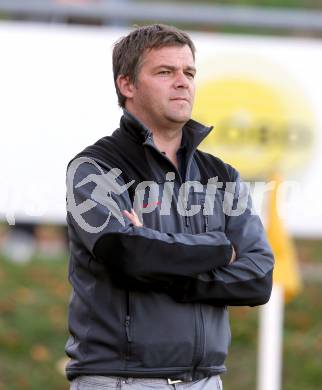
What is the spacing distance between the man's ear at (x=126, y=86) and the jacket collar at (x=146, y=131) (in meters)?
0.07

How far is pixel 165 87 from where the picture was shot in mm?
4227

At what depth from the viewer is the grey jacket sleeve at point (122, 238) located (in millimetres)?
3926

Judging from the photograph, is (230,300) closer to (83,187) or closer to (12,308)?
(83,187)

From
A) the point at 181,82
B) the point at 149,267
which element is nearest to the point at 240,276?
the point at 149,267

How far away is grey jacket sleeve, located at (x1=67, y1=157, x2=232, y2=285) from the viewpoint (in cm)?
393

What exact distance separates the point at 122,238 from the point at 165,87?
0.63m

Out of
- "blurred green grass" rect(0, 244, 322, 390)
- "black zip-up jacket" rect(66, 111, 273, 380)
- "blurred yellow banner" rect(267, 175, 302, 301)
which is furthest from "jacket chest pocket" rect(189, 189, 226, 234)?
"blurred green grass" rect(0, 244, 322, 390)

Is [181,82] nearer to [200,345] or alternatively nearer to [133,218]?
[133,218]

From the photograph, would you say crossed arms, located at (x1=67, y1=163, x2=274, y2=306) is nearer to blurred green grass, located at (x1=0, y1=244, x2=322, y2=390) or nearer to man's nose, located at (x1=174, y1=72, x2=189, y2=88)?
man's nose, located at (x1=174, y1=72, x2=189, y2=88)

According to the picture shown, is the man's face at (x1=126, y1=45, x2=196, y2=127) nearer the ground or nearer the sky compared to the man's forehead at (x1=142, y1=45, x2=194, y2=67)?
nearer the ground

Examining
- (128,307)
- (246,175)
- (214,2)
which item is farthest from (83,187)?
(214,2)

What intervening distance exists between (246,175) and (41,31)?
71.4 inches

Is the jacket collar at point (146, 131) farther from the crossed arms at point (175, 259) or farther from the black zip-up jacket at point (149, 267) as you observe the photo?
the crossed arms at point (175, 259)

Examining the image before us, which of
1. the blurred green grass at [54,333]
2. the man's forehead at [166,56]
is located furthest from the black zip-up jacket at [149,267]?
the blurred green grass at [54,333]
